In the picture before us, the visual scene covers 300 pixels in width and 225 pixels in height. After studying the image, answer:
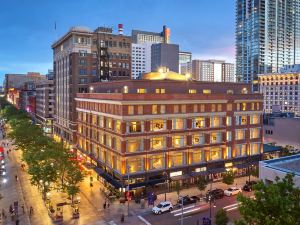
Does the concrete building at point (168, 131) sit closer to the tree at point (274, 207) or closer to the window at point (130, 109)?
the window at point (130, 109)

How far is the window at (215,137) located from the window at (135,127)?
17.9 metres

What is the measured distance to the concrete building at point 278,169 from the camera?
33581mm

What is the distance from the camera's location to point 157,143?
62.0 m

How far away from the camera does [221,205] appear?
55.1m

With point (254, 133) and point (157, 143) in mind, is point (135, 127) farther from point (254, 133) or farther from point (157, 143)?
point (254, 133)

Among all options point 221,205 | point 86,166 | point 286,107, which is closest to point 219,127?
point 221,205

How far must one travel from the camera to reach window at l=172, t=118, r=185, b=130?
209 feet

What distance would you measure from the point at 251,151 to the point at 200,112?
1918 cm

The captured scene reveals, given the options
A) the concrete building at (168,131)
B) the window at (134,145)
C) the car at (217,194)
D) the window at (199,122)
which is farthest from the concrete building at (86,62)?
the car at (217,194)

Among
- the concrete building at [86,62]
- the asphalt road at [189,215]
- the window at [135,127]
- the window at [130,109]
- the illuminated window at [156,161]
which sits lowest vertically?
the asphalt road at [189,215]

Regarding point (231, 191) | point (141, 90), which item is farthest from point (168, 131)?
point (231, 191)

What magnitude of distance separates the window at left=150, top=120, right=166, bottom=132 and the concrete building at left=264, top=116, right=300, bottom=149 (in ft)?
167

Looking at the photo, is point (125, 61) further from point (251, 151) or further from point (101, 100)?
point (251, 151)

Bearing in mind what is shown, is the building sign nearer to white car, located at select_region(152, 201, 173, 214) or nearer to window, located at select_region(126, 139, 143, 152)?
window, located at select_region(126, 139, 143, 152)
